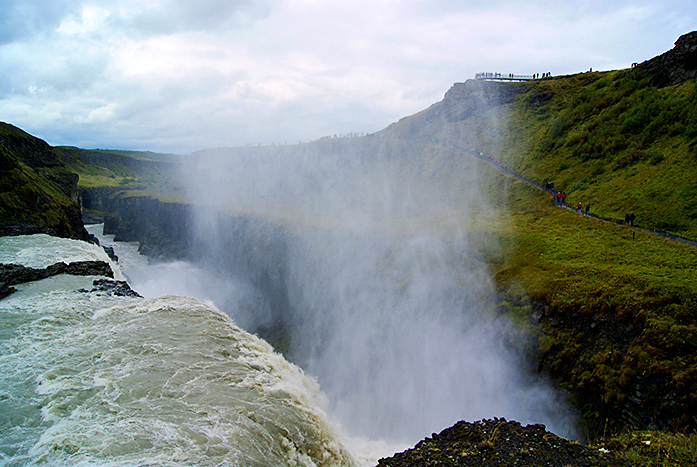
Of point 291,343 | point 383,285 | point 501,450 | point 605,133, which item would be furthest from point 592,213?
point 291,343

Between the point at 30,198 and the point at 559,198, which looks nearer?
the point at 559,198

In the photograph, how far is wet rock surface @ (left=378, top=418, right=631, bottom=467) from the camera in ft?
31.8

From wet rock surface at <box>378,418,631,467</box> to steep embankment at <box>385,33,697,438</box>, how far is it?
6.73 m

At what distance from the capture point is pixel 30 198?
1364 inches

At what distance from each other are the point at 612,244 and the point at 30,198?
49839 mm

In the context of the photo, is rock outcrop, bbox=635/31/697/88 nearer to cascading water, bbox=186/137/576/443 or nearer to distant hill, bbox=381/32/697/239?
distant hill, bbox=381/32/697/239

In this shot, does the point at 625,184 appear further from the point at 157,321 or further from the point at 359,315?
the point at 157,321

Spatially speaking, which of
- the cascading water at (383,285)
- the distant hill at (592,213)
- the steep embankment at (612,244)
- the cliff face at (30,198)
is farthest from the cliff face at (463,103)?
the cliff face at (30,198)

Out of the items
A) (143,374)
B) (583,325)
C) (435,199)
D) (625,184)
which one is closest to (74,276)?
(143,374)

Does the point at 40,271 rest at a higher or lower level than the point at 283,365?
higher

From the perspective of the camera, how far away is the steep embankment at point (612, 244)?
15336 millimetres

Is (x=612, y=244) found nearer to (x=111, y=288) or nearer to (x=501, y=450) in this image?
(x=501, y=450)

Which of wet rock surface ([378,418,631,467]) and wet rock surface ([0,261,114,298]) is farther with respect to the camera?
wet rock surface ([0,261,114,298])

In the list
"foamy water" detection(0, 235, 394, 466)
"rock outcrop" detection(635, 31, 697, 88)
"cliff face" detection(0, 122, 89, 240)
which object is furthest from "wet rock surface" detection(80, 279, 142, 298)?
"rock outcrop" detection(635, 31, 697, 88)
